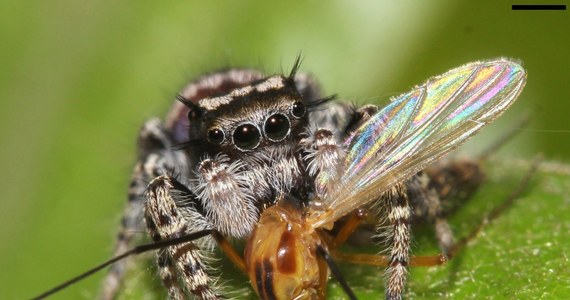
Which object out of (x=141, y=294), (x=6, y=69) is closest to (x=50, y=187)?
(x=6, y=69)

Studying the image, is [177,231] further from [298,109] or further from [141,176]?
[141,176]

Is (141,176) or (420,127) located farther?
(141,176)

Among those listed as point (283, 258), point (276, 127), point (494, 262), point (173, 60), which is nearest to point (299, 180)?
point (276, 127)

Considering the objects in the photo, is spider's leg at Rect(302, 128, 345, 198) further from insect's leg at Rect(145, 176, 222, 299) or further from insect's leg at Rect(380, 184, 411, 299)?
insect's leg at Rect(145, 176, 222, 299)

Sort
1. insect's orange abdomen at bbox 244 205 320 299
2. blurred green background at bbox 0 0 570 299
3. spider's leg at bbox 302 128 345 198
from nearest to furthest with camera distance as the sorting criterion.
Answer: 1. insect's orange abdomen at bbox 244 205 320 299
2. spider's leg at bbox 302 128 345 198
3. blurred green background at bbox 0 0 570 299

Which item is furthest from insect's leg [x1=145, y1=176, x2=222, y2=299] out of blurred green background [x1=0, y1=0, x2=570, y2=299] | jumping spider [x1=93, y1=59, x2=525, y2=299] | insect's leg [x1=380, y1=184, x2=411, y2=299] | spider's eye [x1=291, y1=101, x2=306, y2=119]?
blurred green background [x1=0, y1=0, x2=570, y2=299]

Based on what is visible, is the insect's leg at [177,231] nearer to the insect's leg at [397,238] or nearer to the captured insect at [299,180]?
the captured insect at [299,180]
